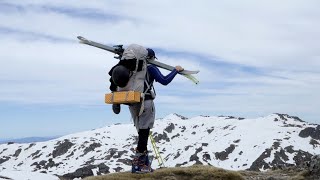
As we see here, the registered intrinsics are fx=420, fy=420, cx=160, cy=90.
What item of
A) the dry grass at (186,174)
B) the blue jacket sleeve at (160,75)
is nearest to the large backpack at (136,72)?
the blue jacket sleeve at (160,75)

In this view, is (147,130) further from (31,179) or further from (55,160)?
(55,160)

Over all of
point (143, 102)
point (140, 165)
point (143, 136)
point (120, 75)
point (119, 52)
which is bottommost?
point (140, 165)

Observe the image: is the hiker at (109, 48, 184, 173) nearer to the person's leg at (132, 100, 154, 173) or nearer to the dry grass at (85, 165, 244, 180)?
the person's leg at (132, 100, 154, 173)

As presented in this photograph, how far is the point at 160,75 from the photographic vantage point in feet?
36.8

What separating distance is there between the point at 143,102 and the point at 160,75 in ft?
2.80

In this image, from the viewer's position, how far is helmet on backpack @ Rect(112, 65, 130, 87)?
10.8m

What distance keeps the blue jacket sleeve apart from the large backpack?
0.18 metres

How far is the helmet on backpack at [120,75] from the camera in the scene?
1084 cm

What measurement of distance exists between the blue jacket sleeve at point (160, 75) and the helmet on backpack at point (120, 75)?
727 millimetres

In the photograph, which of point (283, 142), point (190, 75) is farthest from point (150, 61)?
point (283, 142)

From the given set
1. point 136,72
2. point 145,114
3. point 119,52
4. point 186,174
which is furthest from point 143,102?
point 186,174

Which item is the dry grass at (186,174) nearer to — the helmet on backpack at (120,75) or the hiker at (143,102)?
the hiker at (143,102)

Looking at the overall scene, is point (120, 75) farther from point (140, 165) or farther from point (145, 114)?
point (140, 165)

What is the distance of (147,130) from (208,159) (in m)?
161
